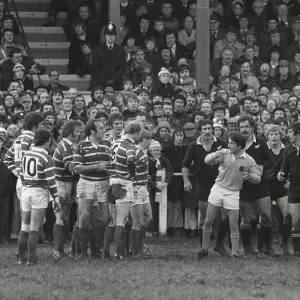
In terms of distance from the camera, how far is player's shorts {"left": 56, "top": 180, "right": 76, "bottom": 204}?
1516 cm

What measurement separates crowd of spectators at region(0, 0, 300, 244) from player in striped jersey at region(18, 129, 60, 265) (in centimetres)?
316

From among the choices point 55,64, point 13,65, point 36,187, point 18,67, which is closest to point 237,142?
point 36,187

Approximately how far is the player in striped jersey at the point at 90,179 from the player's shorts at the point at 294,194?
8.31ft

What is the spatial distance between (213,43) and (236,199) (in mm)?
9549

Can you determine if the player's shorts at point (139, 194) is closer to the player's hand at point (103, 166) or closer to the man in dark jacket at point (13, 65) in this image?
the player's hand at point (103, 166)

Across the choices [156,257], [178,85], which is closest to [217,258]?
[156,257]

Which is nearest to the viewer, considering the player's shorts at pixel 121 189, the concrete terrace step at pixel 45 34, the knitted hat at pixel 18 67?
the player's shorts at pixel 121 189

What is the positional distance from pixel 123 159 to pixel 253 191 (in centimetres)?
209

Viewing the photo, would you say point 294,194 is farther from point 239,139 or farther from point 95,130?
point 95,130

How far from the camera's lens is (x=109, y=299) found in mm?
11570

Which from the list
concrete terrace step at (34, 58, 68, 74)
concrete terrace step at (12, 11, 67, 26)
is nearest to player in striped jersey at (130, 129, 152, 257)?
concrete terrace step at (34, 58, 68, 74)

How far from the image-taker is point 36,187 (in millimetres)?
14117

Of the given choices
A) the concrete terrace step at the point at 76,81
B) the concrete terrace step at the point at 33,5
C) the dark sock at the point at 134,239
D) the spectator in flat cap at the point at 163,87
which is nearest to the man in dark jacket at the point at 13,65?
the concrete terrace step at the point at 76,81

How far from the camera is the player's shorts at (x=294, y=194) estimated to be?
50.0 ft
